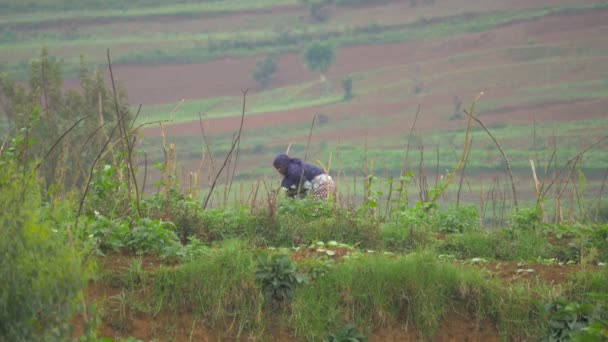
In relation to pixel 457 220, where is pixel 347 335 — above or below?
below

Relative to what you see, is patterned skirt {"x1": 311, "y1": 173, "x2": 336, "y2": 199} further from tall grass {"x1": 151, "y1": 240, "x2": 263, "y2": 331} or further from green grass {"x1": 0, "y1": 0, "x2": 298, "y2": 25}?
green grass {"x1": 0, "y1": 0, "x2": 298, "y2": 25}

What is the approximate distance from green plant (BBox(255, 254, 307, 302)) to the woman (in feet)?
10.1

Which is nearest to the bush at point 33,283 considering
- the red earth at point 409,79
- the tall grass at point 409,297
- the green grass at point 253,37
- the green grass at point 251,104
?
the tall grass at point 409,297

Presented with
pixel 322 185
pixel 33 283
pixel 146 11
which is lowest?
pixel 322 185

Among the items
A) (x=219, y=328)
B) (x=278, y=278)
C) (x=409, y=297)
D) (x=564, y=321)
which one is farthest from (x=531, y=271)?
(x=219, y=328)

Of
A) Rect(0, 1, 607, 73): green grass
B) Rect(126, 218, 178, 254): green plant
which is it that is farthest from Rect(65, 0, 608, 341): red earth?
Rect(126, 218, 178, 254): green plant

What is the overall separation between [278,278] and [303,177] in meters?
3.27

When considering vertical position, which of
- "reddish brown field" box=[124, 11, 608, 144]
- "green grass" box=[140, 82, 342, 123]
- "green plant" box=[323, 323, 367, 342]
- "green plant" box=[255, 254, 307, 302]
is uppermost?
"green plant" box=[255, 254, 307, 302]

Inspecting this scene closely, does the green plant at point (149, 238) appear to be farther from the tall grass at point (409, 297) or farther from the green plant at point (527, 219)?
the green plant at point (527, 219)

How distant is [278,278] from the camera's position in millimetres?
5145

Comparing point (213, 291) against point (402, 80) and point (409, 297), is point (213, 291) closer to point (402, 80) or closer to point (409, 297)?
point (409, 297)

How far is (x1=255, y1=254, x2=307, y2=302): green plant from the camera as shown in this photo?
5.13 metres

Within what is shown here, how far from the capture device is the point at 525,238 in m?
6.27

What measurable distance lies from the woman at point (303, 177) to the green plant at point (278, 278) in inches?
122
